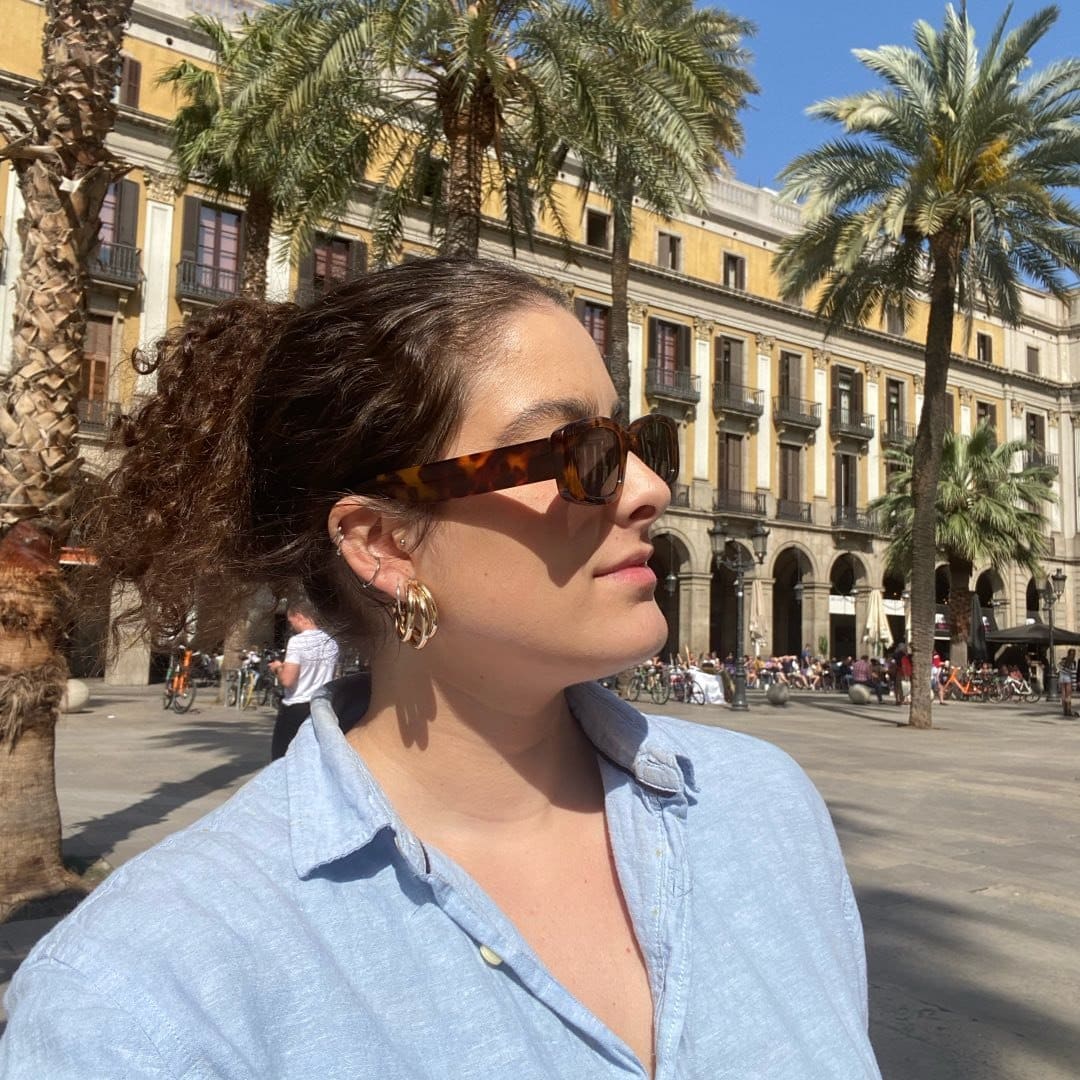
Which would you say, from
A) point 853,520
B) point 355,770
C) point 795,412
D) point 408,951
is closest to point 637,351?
point 795,412

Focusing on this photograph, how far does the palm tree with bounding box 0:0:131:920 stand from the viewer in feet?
16.0

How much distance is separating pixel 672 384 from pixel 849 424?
310 inches

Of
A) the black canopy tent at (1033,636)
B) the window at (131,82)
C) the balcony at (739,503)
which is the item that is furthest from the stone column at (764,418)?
the window at (131,82)

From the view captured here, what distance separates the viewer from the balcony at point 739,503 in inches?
1337

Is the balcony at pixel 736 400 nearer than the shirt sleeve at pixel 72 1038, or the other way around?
the shirt sleeve at pixel 72 1038

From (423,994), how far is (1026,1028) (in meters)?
3.47

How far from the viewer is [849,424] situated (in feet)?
122

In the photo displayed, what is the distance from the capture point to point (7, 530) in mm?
4906

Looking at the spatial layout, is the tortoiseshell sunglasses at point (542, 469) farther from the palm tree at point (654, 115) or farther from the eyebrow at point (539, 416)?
the palm tree at point (654, 115)

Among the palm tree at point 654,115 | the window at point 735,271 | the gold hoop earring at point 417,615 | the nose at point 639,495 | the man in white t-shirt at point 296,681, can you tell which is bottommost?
the man in white t-shirt at point 296,681

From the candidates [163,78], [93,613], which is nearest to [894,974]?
[93,613]

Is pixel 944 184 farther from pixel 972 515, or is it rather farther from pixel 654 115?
pixel 972 515

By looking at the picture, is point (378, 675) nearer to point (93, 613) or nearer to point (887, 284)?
Result: point (93, 613)

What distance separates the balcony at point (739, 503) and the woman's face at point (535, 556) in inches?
1298
